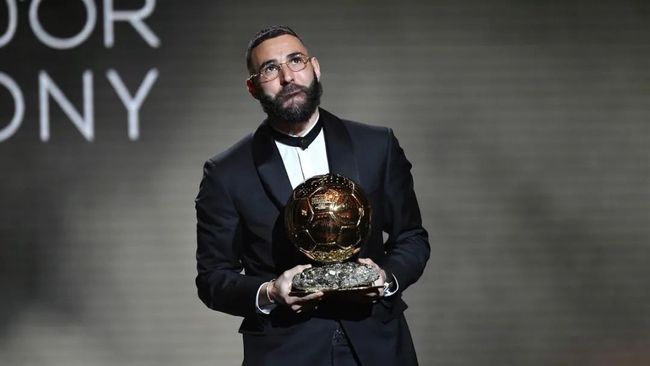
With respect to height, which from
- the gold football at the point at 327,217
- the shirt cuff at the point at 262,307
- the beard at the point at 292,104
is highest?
the beard at the point at 292,104

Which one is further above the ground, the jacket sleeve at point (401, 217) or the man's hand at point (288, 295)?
the jacket sleeve at point (401, 217)

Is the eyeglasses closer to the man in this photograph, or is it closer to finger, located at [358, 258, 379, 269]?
the man

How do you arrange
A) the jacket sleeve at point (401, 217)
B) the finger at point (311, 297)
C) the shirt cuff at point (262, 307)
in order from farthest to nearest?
the jacket sleeve at point (401, 217)
the shirt cuff at point (262, 307)
the finger at point (311, 297)

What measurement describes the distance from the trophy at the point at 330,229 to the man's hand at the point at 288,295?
13mm

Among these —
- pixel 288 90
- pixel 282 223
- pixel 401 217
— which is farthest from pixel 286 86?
pixel 401 217

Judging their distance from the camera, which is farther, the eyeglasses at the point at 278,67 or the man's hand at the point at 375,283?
the eyeglasses at the point at 278,67

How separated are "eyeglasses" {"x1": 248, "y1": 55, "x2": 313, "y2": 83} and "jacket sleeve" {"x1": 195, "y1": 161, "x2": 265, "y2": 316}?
0.23m

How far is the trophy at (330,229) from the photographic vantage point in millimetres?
2031

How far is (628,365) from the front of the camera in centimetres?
425

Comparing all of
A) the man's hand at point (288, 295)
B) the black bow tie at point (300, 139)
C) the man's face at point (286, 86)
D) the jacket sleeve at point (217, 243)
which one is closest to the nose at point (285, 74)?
the man's face at point (286, 86)

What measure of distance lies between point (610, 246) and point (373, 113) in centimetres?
106

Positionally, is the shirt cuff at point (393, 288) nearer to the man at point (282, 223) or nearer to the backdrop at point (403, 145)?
the man at point (282, 223)

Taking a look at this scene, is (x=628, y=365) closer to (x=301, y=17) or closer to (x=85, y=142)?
(x=301, y=17)

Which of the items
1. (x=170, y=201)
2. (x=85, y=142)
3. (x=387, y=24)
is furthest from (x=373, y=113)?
(x=85, y=142)
